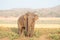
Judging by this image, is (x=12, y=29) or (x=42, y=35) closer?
(x=42, y=35)

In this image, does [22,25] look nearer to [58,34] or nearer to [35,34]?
[35,34]

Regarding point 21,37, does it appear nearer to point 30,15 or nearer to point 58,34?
point 30,15

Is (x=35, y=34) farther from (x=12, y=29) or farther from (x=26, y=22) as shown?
(x=12, y=29)

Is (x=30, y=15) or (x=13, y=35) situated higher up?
(x=30, y=15)

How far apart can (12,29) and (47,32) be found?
334cm

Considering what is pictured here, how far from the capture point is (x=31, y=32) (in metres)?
16.8

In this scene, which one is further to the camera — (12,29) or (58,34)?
(12,29)

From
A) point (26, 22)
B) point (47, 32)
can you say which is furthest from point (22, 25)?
point (47, 32)

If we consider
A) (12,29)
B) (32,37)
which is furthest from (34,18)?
(12,29)

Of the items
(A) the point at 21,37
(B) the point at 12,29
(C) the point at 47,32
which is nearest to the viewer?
(A) the point at 21,37

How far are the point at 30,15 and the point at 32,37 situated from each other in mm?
1675

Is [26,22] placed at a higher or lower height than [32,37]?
higher

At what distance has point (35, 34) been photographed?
17.5m

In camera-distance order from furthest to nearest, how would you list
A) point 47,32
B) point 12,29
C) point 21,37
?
point 12,29 → point 47,32 → point 21,37
